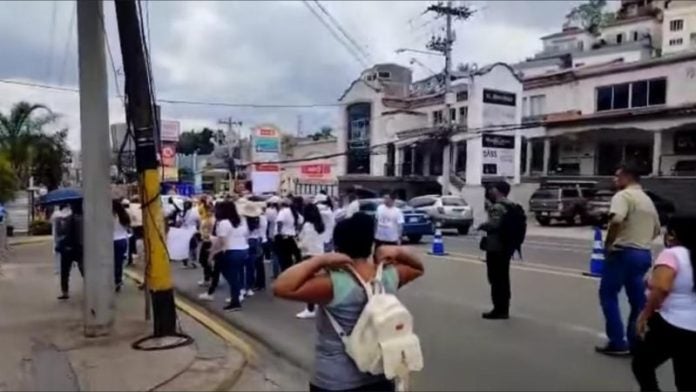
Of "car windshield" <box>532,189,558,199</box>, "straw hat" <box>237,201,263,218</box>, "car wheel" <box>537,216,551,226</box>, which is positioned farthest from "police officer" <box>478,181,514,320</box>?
"car wheel" <box>537,216,551,226</box>

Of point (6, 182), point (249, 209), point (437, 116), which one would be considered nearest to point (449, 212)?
point (6, 182)

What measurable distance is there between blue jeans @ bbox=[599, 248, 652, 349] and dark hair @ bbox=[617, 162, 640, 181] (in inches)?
27.5

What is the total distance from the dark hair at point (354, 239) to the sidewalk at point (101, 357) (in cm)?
311

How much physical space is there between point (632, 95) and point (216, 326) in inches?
1199

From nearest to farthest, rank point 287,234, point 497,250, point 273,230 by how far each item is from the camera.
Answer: point 497,250 → point 287,234 → point 273,230

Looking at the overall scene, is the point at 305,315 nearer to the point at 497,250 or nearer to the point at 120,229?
the point at 497,250

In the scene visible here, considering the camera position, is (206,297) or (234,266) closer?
(234,266)

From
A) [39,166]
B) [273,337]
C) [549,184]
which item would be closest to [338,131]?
[549,184]

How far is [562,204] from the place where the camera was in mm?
30500

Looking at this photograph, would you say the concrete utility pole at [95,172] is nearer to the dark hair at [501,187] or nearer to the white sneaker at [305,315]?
the white sneaker at [305,315]

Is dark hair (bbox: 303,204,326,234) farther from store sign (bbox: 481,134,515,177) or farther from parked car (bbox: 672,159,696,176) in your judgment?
parked car (bbox: 672,159,696,176)

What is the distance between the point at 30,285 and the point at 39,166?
21219 millimetres

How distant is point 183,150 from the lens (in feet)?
358

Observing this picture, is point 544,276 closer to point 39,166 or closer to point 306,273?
point 306,273
